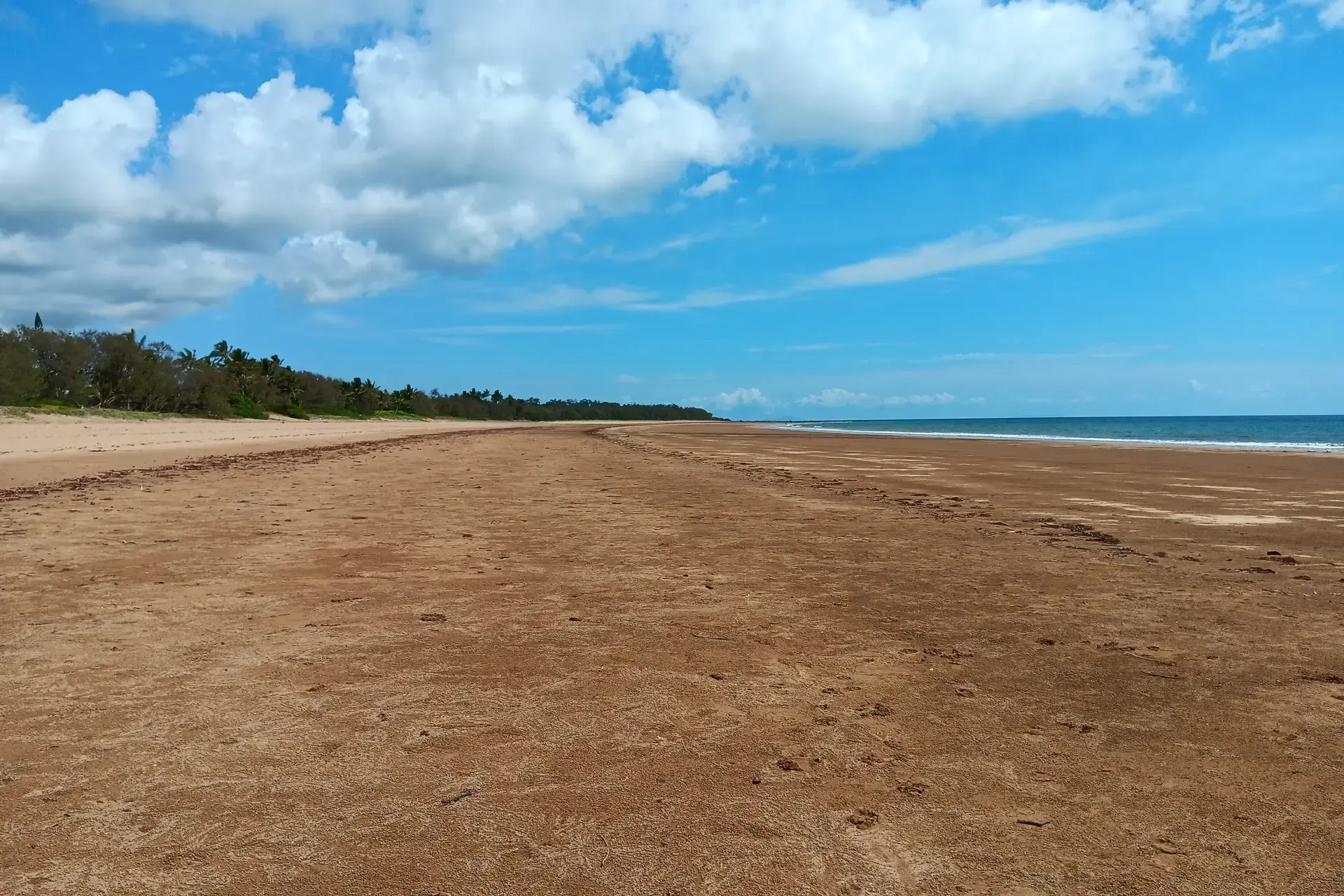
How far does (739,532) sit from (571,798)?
6926 mm

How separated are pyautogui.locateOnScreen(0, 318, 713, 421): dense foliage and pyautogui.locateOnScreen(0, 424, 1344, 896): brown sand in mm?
52679

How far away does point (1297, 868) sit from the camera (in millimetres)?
2646

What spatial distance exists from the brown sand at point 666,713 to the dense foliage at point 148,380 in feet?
173

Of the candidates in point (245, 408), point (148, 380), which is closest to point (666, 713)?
point (148, 380)

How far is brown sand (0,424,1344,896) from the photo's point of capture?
8.86 ft

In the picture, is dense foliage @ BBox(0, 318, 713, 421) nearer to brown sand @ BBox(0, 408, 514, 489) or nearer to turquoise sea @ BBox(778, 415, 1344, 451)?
brown sand @ BBox(0, 408, 514, 489)

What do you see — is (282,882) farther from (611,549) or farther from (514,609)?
(611,549)

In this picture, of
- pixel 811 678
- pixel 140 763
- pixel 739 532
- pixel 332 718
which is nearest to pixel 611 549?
pixel 739 532

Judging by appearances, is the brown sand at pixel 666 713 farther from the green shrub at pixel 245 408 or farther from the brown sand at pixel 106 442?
the green shrub at pixel 245 408

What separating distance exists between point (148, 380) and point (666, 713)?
70763mm

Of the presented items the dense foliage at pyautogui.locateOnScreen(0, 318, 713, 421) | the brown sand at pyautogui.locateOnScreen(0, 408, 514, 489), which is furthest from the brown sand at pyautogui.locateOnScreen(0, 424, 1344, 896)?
the dense foliage at pyautogui.locateOnScreen(0, 318, 713, 421)

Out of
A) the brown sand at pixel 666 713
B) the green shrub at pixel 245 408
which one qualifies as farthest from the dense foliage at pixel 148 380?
the brown sand at pixel 666 713

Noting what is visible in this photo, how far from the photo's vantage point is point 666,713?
13.1ft

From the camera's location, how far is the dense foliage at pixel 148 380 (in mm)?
50500
